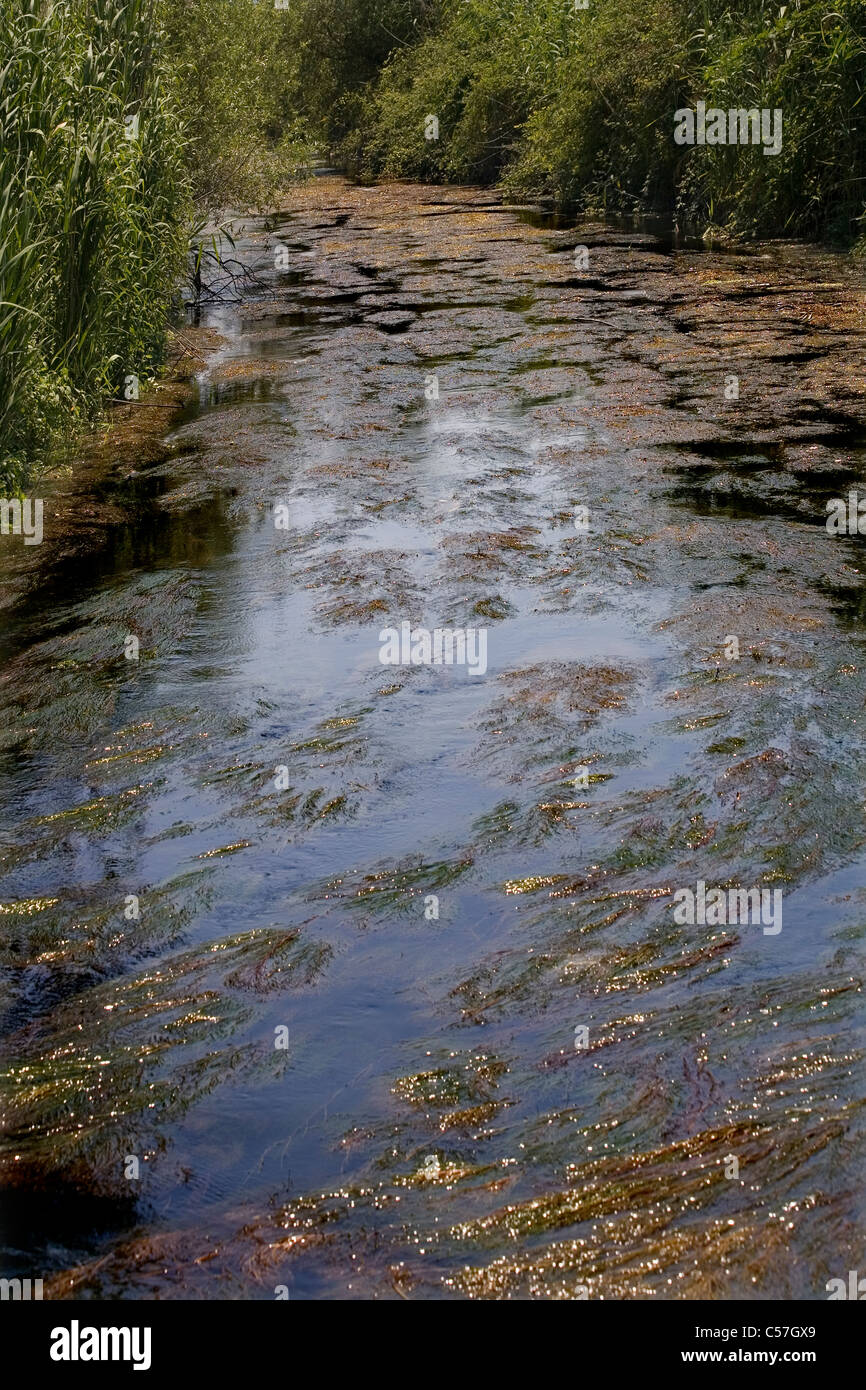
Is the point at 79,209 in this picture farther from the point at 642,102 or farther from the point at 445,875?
the point at 642,102

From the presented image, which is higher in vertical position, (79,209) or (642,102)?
(642,102)

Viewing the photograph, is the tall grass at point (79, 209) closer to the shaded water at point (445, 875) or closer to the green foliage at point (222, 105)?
the shaded water at point (445, 875)

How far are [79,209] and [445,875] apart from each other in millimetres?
7261

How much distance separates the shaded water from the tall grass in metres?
1.18

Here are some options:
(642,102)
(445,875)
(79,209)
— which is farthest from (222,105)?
(445,875)

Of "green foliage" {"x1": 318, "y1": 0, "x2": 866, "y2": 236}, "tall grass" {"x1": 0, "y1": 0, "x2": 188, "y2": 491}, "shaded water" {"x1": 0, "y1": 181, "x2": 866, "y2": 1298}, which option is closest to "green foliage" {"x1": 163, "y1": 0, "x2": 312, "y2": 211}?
"tall grass" {"x1": 0, "y1": 0, "x2": 188, "y2": 491}

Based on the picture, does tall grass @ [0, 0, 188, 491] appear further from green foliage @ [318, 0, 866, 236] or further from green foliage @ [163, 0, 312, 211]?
green foliage @ [318, 0, 866, 236]

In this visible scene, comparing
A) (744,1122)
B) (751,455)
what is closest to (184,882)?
(744,1122)

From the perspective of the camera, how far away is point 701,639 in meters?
6.88

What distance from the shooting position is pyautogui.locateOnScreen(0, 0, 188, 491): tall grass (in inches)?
341

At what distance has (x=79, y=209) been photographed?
33.7ft

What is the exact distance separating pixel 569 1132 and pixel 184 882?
188cm

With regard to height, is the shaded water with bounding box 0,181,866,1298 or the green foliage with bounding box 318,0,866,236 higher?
the green foliage with bounding box 318,0,866,236

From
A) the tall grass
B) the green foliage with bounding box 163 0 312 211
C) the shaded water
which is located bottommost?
the shaded water
